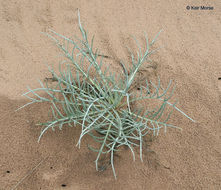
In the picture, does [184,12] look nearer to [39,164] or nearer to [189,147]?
[189,147]

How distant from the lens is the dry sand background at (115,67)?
1.04m

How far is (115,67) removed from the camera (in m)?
1.44

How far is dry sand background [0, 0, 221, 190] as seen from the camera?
1.04 metres

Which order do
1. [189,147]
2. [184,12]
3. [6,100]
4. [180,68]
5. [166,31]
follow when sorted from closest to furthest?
[189,147], [6,100], [180,68], [166,31], [184,12]

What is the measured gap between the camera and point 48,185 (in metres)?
1.01

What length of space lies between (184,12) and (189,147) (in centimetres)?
106

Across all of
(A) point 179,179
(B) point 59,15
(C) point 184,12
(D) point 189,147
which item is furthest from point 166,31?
(A) point 179,179
